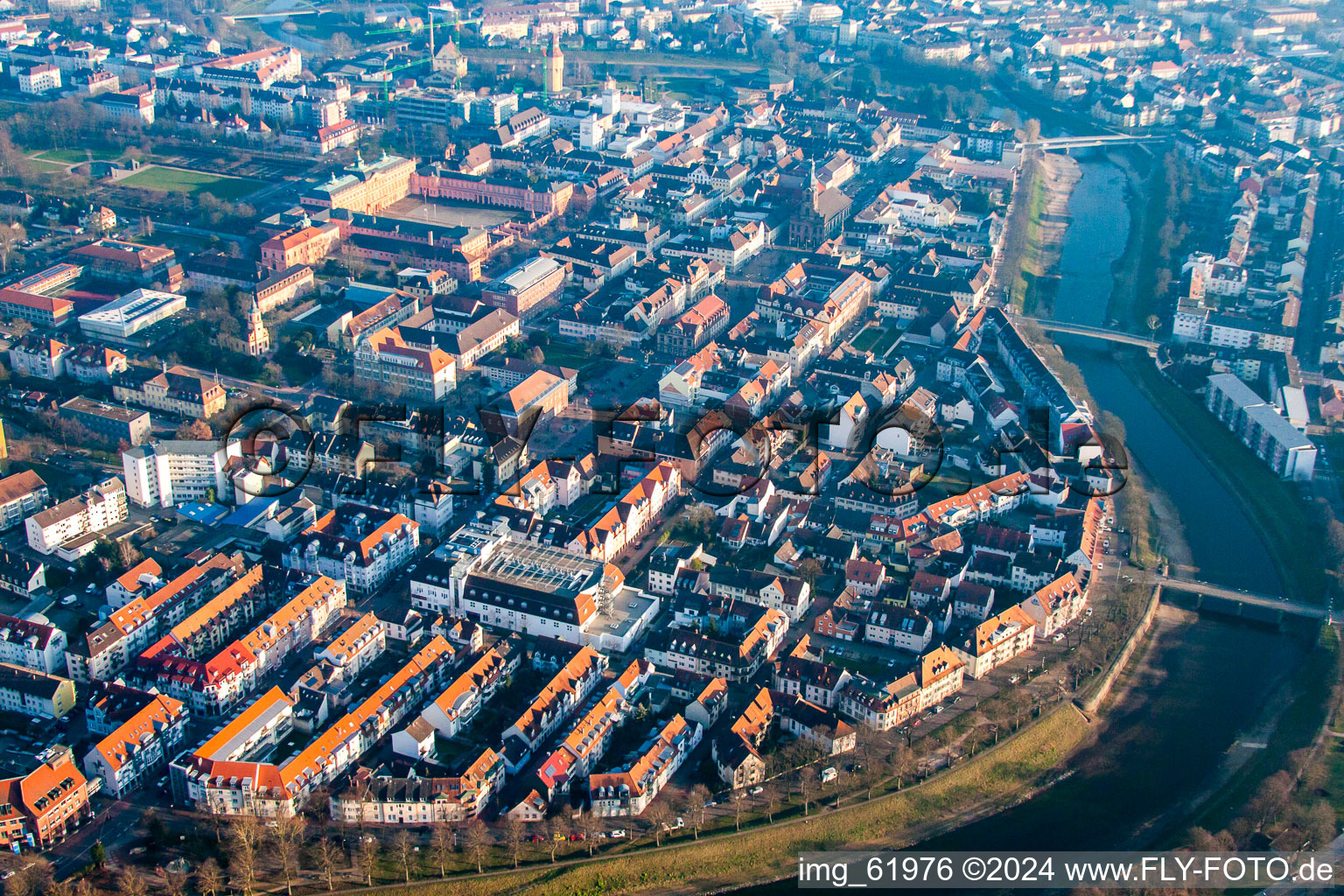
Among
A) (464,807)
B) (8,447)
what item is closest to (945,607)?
(464,807)

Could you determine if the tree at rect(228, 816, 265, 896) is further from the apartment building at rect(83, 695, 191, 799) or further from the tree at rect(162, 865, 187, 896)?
the apartment building at rect(83, 695, 191, 799)

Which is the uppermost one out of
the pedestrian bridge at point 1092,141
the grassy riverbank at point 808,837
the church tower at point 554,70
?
the church tower at point 554,70

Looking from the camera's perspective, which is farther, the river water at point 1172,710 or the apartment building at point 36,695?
the apartment building at point 36,695

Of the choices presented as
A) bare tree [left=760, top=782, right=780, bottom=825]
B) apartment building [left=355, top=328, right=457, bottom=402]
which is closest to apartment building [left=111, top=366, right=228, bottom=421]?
apartment building [left=355, top=328, right=457, bottom=402]

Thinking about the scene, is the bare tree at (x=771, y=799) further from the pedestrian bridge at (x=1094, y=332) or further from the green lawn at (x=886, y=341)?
the pedestrian bridge at (x=1094, y=332)

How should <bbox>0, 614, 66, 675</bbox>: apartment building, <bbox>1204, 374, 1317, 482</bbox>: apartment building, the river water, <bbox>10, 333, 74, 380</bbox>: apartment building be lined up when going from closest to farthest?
1. the river water
2. <bbox>0, 614, 66, 675</bbox>: apartment building
3. <bbox>1204, 374, 1317, 482</bbox>: apartment building
4. <bbox>10, 333, 74, 380</bbox>: apartment building

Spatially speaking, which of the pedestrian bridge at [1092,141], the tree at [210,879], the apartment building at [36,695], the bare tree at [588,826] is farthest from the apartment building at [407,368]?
the pedestrian bridge at [1092,141]
